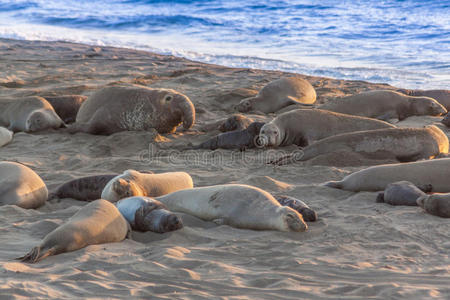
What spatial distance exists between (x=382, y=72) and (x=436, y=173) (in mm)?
9946

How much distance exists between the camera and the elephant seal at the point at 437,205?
4.13 metres

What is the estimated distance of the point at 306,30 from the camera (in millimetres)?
22719

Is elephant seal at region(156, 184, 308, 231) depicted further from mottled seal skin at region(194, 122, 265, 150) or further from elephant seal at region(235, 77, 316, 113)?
elephant seal at region(235, 77, 316, 113)

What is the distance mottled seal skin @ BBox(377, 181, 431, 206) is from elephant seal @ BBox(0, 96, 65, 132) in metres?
4.66

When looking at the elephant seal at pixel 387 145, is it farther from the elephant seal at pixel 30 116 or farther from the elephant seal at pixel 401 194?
the elephant seal at pixel 30 116

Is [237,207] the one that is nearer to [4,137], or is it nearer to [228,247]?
[228,247]

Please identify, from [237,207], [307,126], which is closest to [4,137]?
[307,126]

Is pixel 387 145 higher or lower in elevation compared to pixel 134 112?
lower

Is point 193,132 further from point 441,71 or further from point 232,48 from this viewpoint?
point 232,48

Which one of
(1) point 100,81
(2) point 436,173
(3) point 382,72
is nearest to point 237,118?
(2) point 436,173

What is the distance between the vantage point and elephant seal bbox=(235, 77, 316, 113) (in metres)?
9.22

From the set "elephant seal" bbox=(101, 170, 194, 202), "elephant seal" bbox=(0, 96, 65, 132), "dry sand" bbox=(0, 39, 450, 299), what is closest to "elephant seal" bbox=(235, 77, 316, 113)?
"dry sand" bbox=(0, 39, 450, 299)

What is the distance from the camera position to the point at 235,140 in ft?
22.8

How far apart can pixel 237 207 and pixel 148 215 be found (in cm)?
62
